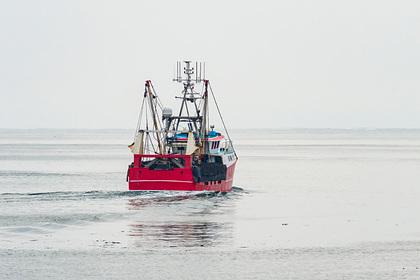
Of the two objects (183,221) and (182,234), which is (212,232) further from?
(183,221)

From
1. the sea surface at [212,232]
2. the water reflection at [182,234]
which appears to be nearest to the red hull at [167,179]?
the sea surface at [212,232]

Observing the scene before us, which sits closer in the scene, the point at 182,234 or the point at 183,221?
the point at 182,234

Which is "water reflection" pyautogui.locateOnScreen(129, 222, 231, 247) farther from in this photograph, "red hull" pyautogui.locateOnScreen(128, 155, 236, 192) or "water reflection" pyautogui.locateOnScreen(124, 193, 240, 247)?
"red hull" pyautogui.locateOnScreen(128, 155, 236, 192)

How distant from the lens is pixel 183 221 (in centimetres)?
5875

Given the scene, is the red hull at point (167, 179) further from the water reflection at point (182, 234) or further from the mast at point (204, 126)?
the water reflection at point (182, 234)

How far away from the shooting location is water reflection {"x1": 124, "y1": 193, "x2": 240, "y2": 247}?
160ft

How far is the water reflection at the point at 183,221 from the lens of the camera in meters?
48.8

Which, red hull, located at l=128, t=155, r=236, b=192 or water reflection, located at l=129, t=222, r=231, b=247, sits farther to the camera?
red hull, located at l=128, t=155, r=236, b=192

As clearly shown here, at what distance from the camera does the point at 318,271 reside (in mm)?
39750

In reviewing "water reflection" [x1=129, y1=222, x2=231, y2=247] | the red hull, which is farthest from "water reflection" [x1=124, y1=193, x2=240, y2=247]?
the red hull

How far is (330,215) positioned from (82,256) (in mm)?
25463

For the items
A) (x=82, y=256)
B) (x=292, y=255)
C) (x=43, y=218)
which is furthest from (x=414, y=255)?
(x=43, y=218)

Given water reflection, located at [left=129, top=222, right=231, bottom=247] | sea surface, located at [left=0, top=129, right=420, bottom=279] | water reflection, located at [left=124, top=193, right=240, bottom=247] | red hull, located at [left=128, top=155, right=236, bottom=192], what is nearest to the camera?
sea surface, located at [left=0, top=129, right=420, bottom=279]

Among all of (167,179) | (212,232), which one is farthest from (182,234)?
(167,179)
